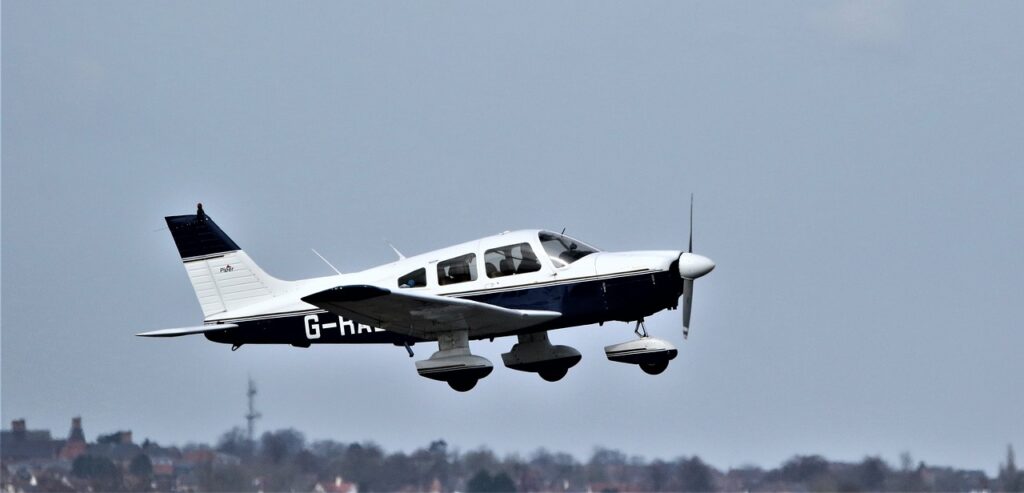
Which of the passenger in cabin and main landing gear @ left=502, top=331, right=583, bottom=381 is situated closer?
the passenger in cabin

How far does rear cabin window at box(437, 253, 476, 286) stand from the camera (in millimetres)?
32938

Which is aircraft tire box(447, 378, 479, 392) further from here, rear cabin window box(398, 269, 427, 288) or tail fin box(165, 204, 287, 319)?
tail fin box(165, 204, 287, 319)

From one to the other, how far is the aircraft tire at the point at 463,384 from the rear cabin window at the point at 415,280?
1492 millimetres

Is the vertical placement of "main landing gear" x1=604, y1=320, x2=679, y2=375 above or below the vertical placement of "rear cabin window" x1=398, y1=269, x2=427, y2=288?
below

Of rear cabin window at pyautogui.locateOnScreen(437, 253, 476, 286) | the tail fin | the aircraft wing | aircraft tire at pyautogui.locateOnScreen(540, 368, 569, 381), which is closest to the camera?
the aircraft wing

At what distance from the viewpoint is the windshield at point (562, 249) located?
3275 centimetres

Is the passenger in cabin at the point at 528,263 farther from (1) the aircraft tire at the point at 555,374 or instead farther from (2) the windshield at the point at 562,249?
(1) the aircraft tire at the point at 555,374

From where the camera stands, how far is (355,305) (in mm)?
31703

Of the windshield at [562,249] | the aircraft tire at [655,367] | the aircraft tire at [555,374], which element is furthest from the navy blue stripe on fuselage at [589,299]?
the aircraft tire at [555,374]

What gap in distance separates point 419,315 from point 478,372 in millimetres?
1240

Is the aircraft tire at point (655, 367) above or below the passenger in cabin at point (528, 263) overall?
below

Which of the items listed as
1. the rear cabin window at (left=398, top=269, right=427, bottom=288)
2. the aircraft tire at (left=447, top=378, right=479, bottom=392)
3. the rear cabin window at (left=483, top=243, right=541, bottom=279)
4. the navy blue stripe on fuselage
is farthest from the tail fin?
the rear cabin window at (left=483, top=243, right=541, bottom=279)

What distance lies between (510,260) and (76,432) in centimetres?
911

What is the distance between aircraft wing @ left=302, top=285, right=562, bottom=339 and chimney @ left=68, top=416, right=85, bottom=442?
23.2 ft
